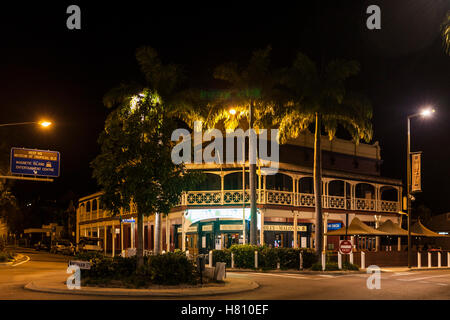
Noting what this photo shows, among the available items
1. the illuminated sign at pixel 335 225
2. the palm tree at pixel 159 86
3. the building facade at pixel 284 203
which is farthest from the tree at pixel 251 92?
the illuminated sign at pixel 335 225

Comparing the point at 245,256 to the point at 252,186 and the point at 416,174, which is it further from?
the point at 416,174

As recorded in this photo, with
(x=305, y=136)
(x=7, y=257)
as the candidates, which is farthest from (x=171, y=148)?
(x=305, y=136)

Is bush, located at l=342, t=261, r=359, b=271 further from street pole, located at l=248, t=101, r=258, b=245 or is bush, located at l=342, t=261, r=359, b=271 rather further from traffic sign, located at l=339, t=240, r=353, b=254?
street pole, located at l=248, t=101, r=258, b=245

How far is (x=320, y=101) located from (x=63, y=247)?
38046 millimetres

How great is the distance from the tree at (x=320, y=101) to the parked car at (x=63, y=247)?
3276 cm

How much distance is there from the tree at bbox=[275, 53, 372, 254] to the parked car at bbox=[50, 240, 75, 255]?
32.8 m

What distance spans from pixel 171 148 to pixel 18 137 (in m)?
21.6

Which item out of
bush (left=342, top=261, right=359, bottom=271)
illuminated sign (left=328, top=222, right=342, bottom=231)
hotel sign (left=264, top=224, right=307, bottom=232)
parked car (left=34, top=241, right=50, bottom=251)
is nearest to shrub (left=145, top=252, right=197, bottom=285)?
bush (left=342, top=261, right=359, bottom=271)

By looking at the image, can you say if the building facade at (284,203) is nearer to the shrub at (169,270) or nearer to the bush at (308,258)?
the bush at (308,258)

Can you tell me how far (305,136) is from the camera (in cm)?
4544

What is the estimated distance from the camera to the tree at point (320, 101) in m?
27.9

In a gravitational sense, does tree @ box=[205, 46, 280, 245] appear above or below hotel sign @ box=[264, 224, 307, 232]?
above

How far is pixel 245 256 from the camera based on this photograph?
28234mm

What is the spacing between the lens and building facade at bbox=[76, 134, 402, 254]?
36.8 metres
